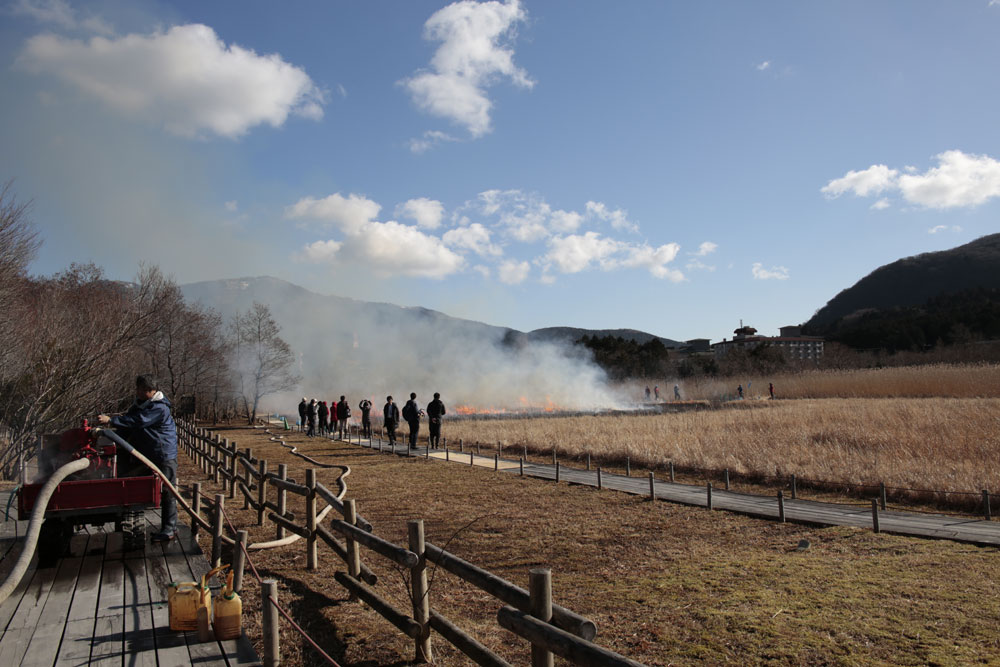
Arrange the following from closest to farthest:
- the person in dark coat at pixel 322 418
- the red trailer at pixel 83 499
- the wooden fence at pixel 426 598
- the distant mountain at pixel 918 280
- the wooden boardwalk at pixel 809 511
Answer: the wooden fence at pixel 426 598
the red trailer at pixel 83 499
the wooden boardwalk at pixel 809 511
the person in dark coat at pixel 322 418
the distant mountain at pixel 918 280

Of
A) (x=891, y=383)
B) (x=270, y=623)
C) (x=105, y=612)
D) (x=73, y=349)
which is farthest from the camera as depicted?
(x=891, y=383)

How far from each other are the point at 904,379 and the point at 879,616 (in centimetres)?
3780

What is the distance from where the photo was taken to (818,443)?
18797 mm

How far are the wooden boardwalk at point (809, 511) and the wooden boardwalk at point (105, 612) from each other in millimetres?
9075

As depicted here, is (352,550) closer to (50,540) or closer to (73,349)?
(50,540)

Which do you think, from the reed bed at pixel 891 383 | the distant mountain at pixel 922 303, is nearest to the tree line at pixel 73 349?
the reed bed at pixel 891 383

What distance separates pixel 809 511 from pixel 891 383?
32436 millimetres

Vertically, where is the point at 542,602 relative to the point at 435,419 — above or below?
above

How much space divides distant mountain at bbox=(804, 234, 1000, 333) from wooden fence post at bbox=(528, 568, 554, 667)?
557ft

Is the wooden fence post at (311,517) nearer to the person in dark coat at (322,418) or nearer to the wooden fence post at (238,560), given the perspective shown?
the wooden fence post at (238,560)

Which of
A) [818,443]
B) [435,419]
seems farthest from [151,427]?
[818,443]

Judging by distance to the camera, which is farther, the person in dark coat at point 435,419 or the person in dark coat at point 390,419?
the person in dark coat at point 390,419

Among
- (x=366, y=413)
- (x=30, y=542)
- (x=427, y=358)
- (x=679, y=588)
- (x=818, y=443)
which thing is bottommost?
(x=679, y=588)

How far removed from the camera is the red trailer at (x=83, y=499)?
22.5ft
